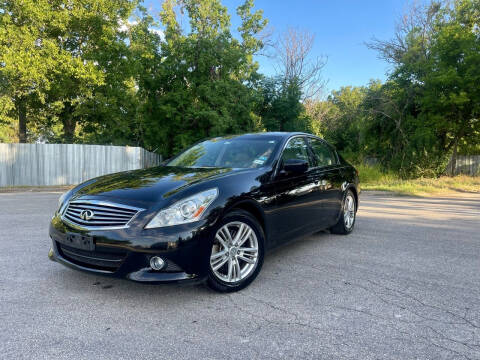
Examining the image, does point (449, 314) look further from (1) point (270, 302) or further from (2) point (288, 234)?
(2) point (288, 234)

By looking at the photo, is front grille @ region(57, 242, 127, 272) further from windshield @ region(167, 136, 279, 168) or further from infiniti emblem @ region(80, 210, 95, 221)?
windshield @ region(167, 136, 279, 168)

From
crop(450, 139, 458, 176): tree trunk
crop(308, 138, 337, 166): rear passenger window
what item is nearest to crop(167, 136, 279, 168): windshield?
crop(308, 138, 337, 166): rear passenger window

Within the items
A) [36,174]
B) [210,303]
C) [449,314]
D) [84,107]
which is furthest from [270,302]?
[84,107]

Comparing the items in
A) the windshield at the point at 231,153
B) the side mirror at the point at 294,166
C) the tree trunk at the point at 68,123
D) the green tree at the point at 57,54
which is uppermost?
the green tree at the point at 57,54

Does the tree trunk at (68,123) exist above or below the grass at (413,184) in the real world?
above

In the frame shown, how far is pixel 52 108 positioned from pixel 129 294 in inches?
970

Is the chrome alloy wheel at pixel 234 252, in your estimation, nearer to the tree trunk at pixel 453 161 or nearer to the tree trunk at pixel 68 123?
the tree trunk at pixel 453 161

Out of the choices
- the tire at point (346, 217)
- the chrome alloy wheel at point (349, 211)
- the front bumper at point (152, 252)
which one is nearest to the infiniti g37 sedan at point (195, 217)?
the front bumper at point (152, 252)

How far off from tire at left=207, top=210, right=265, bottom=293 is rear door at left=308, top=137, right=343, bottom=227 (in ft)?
5.26

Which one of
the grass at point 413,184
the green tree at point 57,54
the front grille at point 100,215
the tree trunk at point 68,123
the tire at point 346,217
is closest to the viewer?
the front grille at point 100,215

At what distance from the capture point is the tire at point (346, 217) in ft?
18.1

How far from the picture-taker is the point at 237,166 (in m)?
3.99

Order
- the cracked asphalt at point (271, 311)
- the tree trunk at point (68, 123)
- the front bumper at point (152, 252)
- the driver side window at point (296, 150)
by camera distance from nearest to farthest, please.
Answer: the cracked asphalt at point (271, 311)
the front bumper at point (152, 252)
the driver side window at point (296, 150)
the tree trunk at point (68, 123)

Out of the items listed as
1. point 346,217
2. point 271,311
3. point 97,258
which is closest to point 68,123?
point 346,217
